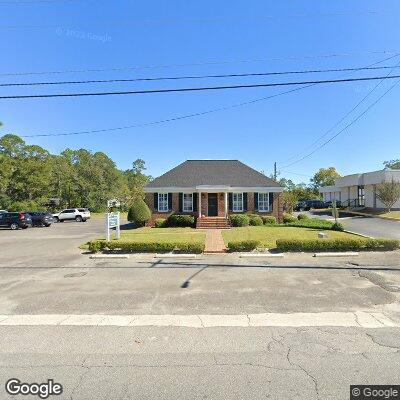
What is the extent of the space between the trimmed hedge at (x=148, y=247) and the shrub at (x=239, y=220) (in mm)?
12412

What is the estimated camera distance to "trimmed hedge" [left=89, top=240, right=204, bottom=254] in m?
15.4

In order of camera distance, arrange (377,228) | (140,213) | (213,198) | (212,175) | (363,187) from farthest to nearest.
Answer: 1. (363,187)
2. (212,175)
3. (213,198)
4. (140,213)
5. (377,228)

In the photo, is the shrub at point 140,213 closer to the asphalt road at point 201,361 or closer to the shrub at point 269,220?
the shrub at point 269,220

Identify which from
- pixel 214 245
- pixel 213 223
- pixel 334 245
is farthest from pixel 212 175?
pixel 334 245

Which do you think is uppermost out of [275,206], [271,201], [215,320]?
[271,201]

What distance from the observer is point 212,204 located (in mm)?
29469

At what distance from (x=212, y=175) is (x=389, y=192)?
66.3ft

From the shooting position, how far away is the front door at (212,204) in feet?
96.5

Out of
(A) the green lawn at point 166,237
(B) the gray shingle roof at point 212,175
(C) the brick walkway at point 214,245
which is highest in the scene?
(B) the gray shingle roof at point 212,175

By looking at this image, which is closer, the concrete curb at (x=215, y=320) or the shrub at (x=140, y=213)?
the concrete curb at (x=215, y=320)

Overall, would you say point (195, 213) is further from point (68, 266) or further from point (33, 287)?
point (33, 287)

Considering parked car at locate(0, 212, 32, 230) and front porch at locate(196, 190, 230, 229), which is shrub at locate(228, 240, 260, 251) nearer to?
front porch at locate(196, 190, 230, 229)

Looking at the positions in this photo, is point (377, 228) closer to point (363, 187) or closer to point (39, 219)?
point (363, 187)

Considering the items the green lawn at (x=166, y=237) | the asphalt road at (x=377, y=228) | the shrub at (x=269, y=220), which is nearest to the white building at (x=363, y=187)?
the asphalt road at (x=377, y=228)
